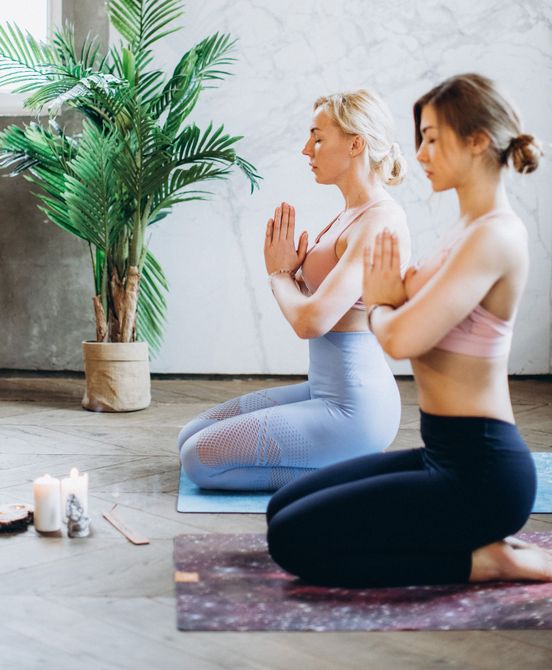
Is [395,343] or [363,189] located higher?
[363,189]

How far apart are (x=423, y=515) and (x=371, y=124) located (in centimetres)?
108

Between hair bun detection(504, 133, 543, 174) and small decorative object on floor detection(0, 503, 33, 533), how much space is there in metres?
1.35

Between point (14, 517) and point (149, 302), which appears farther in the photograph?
point (149, 302)

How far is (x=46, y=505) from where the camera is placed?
6.80 feet

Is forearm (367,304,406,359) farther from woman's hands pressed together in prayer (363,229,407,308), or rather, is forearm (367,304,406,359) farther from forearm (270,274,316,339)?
forearm (270,274,316,339)

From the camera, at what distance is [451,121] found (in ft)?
5.30

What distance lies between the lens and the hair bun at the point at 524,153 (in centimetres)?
156

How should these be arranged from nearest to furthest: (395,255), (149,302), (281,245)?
(395,255) → (281,245) → (149,302)

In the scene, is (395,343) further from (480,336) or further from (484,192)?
(484,192)

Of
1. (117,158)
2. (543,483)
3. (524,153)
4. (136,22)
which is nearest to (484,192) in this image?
(524,153)

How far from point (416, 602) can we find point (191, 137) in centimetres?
255

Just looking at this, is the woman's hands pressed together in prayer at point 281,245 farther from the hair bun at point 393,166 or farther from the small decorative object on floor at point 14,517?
the small decorative object on floor at point 14,517

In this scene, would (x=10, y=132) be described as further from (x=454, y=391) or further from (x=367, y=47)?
(x=454, y=391)

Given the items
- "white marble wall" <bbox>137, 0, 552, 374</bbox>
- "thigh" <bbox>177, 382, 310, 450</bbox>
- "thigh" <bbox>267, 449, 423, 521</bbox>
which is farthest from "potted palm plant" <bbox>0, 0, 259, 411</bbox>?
"thigh" <bbox>267, 449, 423, 521</bbox>
